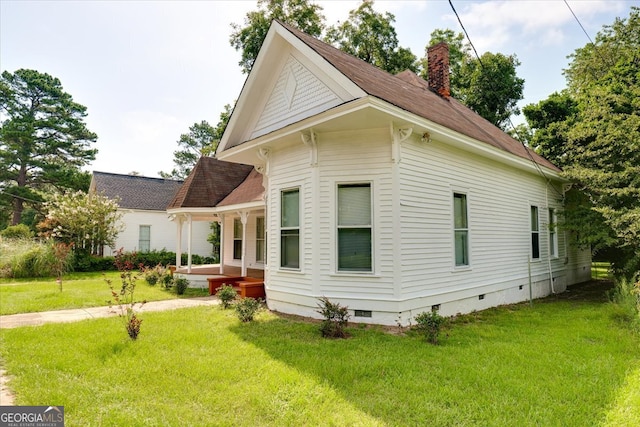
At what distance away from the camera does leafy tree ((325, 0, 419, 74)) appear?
23766 millimetres

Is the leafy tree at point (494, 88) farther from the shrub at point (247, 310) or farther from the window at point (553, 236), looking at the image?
the shrub at point (247, 310)

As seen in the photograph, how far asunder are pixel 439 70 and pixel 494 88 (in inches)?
512

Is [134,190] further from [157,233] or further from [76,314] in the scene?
[76,314]

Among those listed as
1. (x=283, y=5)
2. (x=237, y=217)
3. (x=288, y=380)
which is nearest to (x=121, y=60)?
(x=237, y=217)

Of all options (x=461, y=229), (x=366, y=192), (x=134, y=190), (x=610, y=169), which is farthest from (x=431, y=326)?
(x=134, y=190)

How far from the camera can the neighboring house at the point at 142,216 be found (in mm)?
23391

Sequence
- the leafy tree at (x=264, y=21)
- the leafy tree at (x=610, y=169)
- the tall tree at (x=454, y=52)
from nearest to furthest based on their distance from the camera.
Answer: the leafy tree at (x=610, y=169) < the leafy tree at (x=264, y=21) < the tall tree at (x=454, y=52)

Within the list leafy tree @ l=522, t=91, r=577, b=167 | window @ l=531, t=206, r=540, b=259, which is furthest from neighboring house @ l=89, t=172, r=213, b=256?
leafy tree @ l=522, t=91, r=577, b=167

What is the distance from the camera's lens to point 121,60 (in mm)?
9914

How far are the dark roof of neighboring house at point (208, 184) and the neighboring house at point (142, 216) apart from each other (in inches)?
422

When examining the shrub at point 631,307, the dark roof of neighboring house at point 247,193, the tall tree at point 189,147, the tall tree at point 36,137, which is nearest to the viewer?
the shrub at point 631,307

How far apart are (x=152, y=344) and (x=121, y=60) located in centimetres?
797

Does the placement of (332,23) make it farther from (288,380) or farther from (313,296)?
(288,380)
